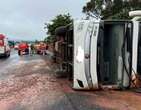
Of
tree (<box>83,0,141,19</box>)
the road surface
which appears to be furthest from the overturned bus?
tree (<box>83,0,141,19</box>)

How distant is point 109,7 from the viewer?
49344 mm

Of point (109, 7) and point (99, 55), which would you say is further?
point (109, 7)

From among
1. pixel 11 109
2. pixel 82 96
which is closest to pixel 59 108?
pixel 11 109

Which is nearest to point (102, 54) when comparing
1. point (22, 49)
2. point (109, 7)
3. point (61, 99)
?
point (61, 99)

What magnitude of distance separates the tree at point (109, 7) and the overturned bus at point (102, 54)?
28632mm

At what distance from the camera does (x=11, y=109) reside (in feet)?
34.8

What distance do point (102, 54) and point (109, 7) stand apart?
118 ft

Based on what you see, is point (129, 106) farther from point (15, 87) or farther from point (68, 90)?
point (15, 87)

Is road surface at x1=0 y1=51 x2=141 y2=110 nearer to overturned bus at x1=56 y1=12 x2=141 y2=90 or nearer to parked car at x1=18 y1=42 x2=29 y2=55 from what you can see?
overturned bus at x1=56 y1=12 x2=141 y2=90

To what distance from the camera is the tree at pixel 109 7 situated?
44688 millimetres

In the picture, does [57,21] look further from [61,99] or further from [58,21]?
[61,99]

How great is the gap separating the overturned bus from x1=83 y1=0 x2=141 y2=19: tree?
28632 millimetres

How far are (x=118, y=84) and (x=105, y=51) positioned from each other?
1.51m

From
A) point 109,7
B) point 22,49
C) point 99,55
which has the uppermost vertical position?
point 109,7
